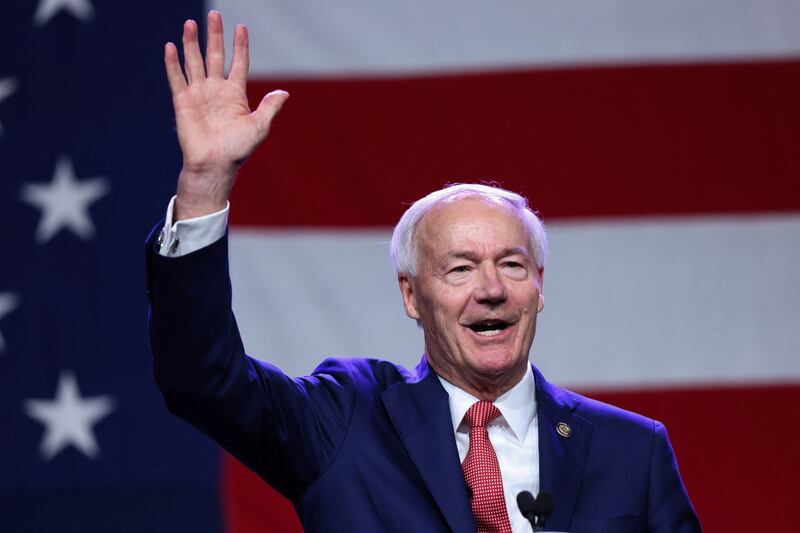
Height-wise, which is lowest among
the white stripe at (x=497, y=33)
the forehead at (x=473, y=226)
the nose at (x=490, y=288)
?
the nose at (x=490, y=288)

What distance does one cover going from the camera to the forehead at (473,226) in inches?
72.1

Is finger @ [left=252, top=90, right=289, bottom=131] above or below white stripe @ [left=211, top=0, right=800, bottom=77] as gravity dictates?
below

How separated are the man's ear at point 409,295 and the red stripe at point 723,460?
117cm

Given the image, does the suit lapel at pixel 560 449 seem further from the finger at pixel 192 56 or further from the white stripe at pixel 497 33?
the white stripe at pixel 497 33

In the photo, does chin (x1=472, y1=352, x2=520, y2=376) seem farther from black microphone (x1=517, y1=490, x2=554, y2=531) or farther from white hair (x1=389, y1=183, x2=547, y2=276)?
black microphone (x1=517, y1=490, x2=554, y2=531)

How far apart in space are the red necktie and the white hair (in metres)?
0.30

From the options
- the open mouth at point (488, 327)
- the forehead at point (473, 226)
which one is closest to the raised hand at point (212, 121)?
the forehead at point (473, 226)

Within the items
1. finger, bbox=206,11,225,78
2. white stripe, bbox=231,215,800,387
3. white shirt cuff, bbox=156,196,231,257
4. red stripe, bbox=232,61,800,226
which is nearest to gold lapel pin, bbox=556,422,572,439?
white shirt cuff, bbox=156,196,231,257

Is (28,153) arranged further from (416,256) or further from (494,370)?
(494,370)

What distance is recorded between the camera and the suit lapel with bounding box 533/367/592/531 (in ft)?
5.60

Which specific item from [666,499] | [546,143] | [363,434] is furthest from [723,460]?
[363,434]

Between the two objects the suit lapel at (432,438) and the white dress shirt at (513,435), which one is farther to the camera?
the white dress shirt at (513,435)

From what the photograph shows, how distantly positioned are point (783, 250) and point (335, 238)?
1.21m

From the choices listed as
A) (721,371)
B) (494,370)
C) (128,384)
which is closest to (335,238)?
(128,384)
